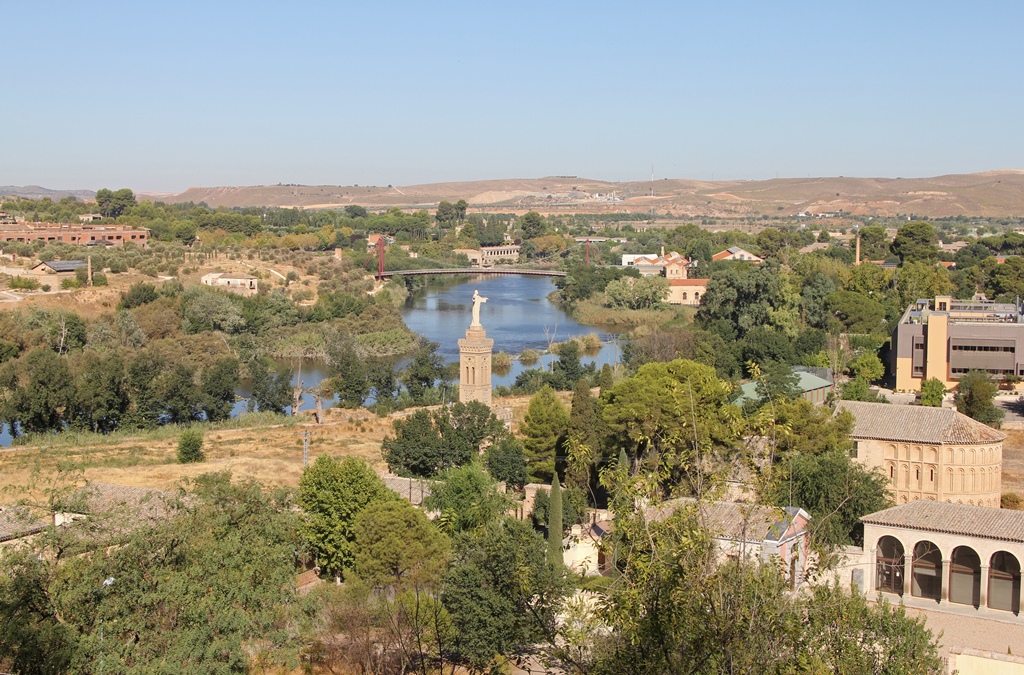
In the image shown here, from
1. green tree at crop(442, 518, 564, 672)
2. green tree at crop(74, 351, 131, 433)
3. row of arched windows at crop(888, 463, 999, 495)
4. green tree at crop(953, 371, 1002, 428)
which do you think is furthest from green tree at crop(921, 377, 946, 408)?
green tree at crop(74, 351, 131, 433)

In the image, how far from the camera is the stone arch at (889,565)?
1482 cm

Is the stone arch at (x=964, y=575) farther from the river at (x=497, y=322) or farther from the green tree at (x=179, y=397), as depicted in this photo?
the green tree at (x=179, y=397)

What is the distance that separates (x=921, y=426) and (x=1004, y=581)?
4474 millimetres

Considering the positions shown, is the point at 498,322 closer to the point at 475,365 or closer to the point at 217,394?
the point at 217,394

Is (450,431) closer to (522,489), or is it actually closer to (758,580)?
→ (522,489)

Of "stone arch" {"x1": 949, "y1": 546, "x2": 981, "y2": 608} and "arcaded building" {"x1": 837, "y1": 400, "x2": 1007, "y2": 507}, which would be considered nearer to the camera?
"stone arch" {"x1": 949, "y1": 546, "x2": 981, "y2": 608}

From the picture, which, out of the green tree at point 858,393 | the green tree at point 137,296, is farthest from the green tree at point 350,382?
the green tree at point 137,296

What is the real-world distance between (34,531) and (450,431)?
7.20 meters

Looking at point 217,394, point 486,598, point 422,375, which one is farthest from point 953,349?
point 486,598

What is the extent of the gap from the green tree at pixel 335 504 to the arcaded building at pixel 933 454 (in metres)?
8.55

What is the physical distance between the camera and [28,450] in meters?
20.4

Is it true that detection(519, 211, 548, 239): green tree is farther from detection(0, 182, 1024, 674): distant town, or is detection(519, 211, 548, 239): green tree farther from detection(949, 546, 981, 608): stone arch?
detection(949, 546, 981, 608): stone arch

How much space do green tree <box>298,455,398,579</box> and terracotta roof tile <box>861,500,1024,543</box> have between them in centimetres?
653

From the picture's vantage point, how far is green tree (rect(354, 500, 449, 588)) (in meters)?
12.7
